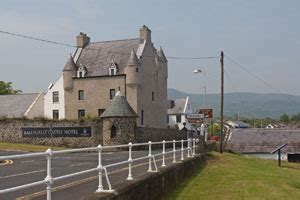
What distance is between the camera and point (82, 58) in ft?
240

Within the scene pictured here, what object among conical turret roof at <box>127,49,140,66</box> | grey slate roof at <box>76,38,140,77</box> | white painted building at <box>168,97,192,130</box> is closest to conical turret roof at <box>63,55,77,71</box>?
grey slate roof at <box>76,38,140,77</box>

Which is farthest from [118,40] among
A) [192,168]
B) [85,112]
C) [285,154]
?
[192,168]

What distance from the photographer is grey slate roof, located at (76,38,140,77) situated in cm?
7011

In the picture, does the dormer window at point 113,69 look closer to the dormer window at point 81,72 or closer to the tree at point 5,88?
the dormer window at point 81,72

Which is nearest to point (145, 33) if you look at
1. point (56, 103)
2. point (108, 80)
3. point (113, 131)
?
point (108, 80)

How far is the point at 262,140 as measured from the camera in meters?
86.3

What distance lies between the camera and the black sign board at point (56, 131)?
55312mm

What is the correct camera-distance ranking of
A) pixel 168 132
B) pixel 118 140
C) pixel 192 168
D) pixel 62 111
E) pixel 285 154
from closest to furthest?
1. pixel 192 168
2. pixel 118 140
3. pixel 168 132
4. pixel 62 111
5. pixel 285 154

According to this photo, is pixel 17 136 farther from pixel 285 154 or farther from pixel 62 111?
pixel 285 154

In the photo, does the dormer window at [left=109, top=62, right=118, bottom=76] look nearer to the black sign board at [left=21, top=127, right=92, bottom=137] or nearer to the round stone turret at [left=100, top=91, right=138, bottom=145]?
the round stone turret at [left=100, top=91, right=138, bottom=145]

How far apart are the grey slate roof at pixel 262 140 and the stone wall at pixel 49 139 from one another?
3255cm

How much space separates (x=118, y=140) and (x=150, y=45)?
2234 centimetres

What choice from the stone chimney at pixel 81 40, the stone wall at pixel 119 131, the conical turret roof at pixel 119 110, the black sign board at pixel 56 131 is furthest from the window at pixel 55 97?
the stone wall at pixel 119 131

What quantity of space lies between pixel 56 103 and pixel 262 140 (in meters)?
35.4
